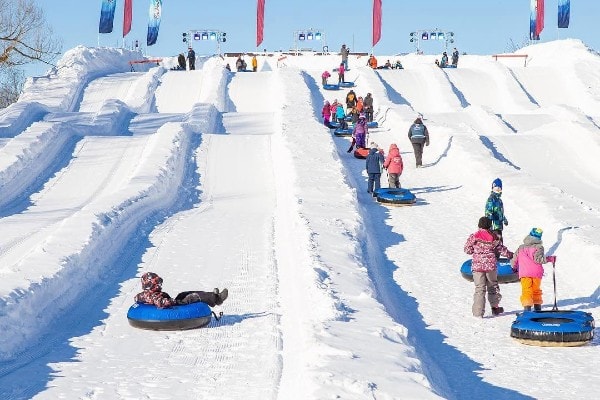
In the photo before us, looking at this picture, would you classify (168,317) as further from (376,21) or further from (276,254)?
(376,21)

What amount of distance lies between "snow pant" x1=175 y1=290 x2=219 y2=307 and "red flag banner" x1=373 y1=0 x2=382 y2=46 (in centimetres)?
4239

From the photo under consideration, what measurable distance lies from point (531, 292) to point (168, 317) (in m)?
4.19

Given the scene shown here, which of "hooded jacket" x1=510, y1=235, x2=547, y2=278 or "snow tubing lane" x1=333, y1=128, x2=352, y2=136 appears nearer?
"hooded jacket" x1=510, y1=235, x2=547, y2=278

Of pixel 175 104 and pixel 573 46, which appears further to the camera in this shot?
pixel 573 46

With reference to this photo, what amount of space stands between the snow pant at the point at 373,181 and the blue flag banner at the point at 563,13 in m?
33.8

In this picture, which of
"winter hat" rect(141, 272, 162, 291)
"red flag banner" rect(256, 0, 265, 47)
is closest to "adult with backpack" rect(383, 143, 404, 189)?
"winter hat" rect(141, 272, 162, 291)

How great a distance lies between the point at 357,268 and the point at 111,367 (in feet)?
14.8

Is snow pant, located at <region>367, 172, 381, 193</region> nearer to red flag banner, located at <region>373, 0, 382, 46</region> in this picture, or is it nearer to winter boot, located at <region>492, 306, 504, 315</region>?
winter boot, located at <region>492, 306, 504, 315</region>

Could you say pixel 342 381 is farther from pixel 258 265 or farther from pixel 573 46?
pixel 573 46

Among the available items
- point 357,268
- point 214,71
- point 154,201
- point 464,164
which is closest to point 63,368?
point 357,268

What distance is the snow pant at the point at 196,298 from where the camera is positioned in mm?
10578

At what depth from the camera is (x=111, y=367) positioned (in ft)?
29.5

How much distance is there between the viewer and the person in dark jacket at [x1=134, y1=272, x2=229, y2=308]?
34.0 ft

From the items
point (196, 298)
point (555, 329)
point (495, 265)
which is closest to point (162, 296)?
point (196, 298)
